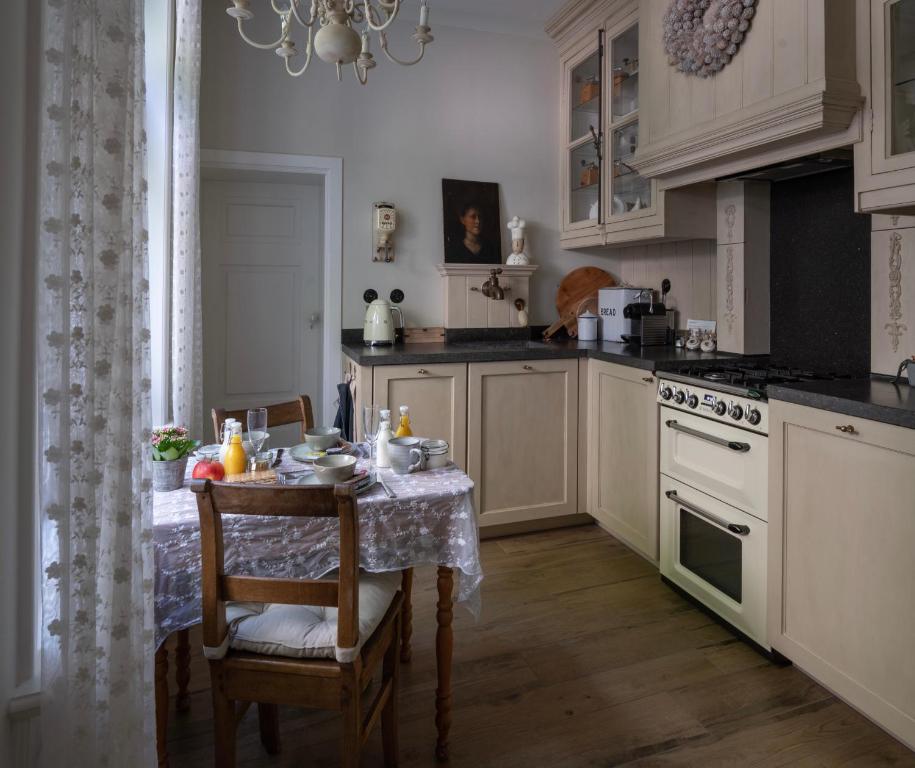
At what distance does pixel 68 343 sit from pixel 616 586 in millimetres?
2428

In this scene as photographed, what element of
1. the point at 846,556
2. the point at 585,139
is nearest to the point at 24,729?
the point at 846,556

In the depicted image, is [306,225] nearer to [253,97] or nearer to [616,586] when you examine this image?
[253,97]

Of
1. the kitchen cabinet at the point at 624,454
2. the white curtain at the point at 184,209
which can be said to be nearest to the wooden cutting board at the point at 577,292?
the kitchen cabinet at the point at 624,454

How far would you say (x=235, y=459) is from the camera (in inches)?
68.2

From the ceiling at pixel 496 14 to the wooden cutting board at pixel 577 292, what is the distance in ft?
4.83

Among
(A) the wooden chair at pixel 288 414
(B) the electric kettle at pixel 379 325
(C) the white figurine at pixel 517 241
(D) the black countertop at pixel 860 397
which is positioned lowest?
(A) the wooden chair at pixel 288 414

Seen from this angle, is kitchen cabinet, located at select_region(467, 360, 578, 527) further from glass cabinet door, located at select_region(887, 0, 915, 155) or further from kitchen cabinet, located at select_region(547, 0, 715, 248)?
glass cabinet door, located at select_region(887, 0, 915, 155)

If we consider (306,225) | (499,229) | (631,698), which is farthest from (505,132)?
(631,698)

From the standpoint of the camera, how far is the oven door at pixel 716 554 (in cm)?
223

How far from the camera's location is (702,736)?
1.84 metres

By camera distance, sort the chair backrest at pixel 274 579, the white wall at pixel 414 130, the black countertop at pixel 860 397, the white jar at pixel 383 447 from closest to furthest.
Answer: the chair backrest at pixel 274 579 < the black countertop at pixel 860 397 < the white jar at pixel 383 447 < the white wall at pixel 414 130

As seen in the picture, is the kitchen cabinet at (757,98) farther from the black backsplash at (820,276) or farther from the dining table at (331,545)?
the dining table at (331,545)

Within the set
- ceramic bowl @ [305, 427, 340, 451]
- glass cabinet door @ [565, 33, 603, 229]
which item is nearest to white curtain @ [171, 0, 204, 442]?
ceramic bowl @ [305, 427, 340, 451]

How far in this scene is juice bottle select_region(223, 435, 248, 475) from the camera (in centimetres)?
173
